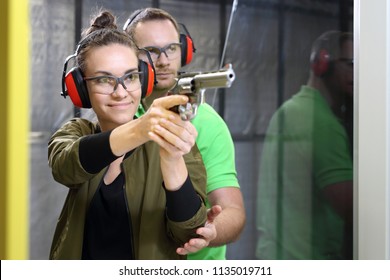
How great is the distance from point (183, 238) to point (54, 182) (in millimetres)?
367

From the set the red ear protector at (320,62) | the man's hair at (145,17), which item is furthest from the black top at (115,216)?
the red ear protector at (320,62)

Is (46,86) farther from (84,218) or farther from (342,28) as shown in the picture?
(342,28)

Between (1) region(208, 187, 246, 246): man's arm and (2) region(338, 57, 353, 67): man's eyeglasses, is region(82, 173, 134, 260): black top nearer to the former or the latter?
(1) region(208, 187, 246, 246): man's arm

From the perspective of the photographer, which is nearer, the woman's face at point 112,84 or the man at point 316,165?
the woman's face at point 112,84

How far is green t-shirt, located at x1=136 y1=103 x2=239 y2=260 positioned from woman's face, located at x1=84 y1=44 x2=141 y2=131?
0.18 metres

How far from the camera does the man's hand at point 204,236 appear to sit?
4.90ft

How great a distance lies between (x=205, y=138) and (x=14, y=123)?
514mm

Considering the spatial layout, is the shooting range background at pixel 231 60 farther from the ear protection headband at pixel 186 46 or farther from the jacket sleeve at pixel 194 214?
the jacket sleeve at pixel 194 214

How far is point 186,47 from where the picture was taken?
1.53m

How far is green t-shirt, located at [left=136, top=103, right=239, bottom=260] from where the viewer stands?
1521 mm

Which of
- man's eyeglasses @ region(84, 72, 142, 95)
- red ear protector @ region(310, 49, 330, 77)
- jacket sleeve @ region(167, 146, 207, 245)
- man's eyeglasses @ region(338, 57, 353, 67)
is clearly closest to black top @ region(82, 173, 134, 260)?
jacket sleeve @ region(167, 146, 207, 245)

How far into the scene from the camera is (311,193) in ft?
6.05

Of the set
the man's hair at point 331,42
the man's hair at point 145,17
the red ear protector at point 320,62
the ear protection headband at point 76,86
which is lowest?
the ear protection headband at point 76,86

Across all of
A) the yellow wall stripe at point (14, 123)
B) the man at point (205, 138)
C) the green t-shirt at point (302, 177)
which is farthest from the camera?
the green t-shirt at point (302, 177)
